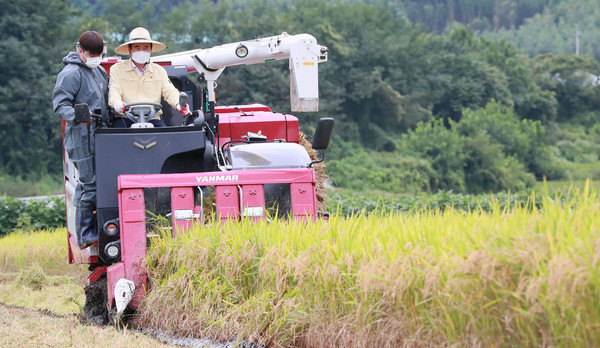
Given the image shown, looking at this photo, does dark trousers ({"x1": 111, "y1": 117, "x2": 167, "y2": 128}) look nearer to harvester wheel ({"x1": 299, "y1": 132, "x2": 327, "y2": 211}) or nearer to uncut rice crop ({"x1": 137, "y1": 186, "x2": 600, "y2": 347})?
uncut rice crop ({"x1": 137, "y1": 186, "x2": 600, "y2": 347})

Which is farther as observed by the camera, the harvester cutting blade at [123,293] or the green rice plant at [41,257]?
the green rice plant at [41,257]

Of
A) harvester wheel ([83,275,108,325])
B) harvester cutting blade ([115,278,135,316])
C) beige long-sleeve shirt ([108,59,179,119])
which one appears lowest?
harvester wheel ([83,275,108,325])

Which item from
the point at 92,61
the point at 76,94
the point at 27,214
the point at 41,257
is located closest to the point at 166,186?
the point at 76,94

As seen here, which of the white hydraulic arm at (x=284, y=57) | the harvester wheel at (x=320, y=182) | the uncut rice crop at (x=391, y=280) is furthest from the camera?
the white hydraulic arm at (x=284, y=57)

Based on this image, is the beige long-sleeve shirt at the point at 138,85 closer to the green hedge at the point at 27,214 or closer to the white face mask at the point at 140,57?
the white face mask at the point at 140,57

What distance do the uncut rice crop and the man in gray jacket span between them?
3.23ft

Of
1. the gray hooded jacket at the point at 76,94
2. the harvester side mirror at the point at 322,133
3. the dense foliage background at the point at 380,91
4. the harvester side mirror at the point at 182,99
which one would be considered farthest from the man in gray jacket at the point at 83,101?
the dense foliage background at the point at 380,91

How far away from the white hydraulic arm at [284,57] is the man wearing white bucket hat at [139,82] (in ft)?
10.4

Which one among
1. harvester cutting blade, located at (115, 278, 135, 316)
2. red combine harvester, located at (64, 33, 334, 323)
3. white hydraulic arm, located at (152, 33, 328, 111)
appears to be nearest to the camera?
harvester cutting blade, located at (115, 278, 135, 316)

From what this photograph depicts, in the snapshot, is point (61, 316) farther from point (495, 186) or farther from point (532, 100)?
point (532, 100)

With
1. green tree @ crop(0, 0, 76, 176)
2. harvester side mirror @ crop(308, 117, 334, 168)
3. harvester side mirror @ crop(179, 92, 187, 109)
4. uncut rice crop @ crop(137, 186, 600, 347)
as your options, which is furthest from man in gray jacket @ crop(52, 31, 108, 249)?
green tree @ crop(0, 0, 76, 176)

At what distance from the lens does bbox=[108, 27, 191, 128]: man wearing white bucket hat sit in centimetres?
856

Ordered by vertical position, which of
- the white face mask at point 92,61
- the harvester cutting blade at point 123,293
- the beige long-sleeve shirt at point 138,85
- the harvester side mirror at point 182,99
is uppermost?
the white face mask at point 92,61

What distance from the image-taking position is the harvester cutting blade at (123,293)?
7.29 m
